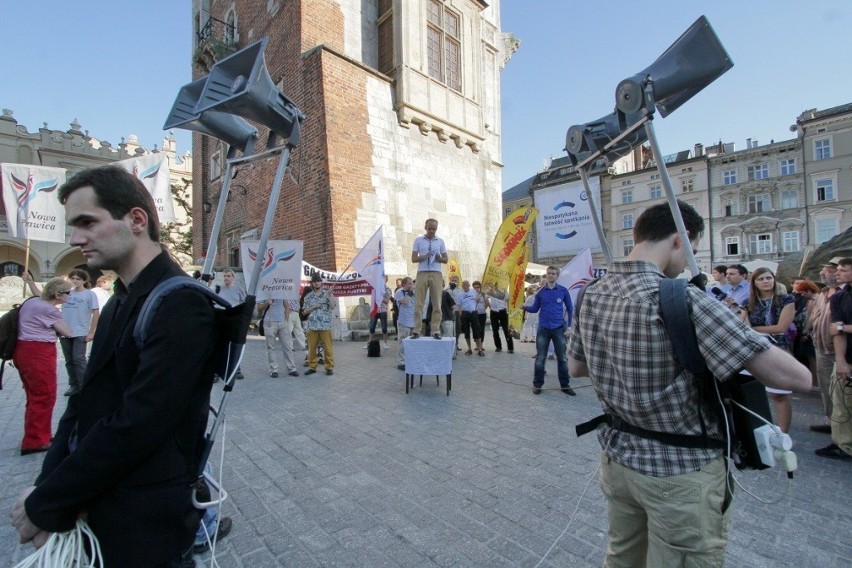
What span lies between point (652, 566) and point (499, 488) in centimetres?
194

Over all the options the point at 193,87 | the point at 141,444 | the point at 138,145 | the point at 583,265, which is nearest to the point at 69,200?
the point at 141,444

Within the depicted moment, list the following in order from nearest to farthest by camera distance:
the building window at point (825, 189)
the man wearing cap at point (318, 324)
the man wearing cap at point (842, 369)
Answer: the man wearing cap at point (842, 369) < the man wearing cap at point (318, 324) < the building window at point (825, 189)

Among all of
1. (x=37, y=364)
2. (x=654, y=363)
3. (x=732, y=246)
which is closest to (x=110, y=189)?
(x=654, y=363)

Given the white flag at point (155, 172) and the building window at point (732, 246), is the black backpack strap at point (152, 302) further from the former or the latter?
the building window at point (732, 246)

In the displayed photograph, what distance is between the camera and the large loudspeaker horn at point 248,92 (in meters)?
1.85

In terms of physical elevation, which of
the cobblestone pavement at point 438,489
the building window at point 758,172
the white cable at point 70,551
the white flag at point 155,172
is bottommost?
the cobblestone pavement at point 438,489

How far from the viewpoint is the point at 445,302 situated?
9453 millimetres

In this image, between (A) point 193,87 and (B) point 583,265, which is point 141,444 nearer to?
(A) point 193,87

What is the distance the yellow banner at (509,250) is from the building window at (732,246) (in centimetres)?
4635

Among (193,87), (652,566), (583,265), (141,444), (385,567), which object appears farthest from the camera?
(583,265)

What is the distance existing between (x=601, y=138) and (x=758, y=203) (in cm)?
5294

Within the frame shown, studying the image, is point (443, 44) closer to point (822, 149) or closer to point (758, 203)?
point (758, 203)

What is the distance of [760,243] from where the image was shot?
4316 cm

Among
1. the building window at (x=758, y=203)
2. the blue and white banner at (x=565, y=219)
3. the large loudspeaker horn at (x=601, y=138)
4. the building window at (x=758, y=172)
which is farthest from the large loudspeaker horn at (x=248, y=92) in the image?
the building window at (x=758, y=172)
